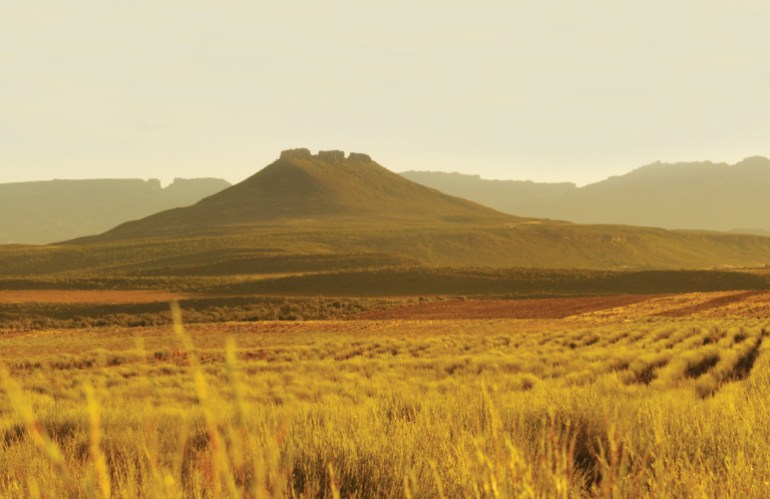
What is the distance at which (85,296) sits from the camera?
2158 inches

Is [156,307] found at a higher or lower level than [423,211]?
lower

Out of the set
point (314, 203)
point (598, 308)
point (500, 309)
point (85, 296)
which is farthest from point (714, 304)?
point (314, 203)

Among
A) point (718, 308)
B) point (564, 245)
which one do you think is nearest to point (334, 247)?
point (564, 245)

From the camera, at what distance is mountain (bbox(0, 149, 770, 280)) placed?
90375mm

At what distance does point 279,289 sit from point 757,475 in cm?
5717

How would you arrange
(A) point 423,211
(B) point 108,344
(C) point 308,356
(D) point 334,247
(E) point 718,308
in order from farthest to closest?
(A) point 423,211 → (D) point 334,247 → (E) point 718,308 → (B) point 108,344 → (C) point 308,356

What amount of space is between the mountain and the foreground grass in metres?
49.6

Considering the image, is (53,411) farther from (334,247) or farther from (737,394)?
(334,247)

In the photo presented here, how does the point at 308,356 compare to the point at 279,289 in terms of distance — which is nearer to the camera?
the point at 308,356

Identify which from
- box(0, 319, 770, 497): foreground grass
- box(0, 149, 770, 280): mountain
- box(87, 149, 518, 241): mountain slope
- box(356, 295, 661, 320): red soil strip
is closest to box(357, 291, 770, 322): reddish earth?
box(356, 295, 661, 320): red soil strip

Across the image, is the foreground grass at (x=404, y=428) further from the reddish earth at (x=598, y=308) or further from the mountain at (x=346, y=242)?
the mountain at (x=346, y=242)

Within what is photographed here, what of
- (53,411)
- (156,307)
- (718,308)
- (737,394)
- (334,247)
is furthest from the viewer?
(334,247)

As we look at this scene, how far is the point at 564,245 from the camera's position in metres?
120

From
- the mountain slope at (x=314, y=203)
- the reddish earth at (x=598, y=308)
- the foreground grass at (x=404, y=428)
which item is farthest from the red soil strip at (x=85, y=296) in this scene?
the mountain slope at (x=314, y=203)
